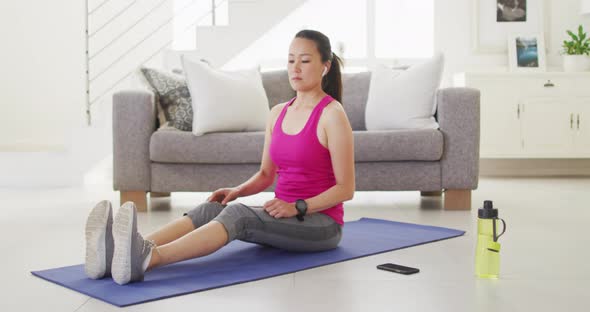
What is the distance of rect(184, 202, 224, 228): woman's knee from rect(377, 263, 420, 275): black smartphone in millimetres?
540

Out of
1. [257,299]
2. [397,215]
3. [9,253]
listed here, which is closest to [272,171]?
[257,299]

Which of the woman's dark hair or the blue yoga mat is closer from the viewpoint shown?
the blue yoga mat

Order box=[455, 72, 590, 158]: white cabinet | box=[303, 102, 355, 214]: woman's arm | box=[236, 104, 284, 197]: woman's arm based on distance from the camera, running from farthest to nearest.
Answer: box=[455, 72, 590, 158]: white cabinet < box=[236, 104, 284, 197]: woman's arm < box=[303, 102, 355, 214]: woman's arm

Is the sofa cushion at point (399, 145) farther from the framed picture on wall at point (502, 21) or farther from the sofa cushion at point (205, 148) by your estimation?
the framed picture on wall at point (502, 21)

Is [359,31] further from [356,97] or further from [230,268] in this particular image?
[230,268]

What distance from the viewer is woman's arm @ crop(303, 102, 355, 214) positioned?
2.20m

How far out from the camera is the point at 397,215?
351 centimetres

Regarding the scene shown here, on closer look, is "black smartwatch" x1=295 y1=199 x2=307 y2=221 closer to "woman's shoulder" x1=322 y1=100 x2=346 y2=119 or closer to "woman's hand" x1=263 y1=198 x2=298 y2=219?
"woman's hand" x1=263 y1=198 x2=298 y2=219

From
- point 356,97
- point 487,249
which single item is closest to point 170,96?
point 356,97

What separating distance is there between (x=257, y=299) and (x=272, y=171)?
730 millimetres

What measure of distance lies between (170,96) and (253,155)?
0.60 meters

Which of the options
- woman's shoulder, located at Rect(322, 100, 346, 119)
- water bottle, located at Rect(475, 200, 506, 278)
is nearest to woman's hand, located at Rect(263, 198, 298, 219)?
woman's shoulder, located at Rect(322, 100, 346, 119)

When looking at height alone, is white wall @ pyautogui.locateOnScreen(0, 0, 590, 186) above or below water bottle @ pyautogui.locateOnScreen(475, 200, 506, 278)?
above

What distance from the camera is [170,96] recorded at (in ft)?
12.5
